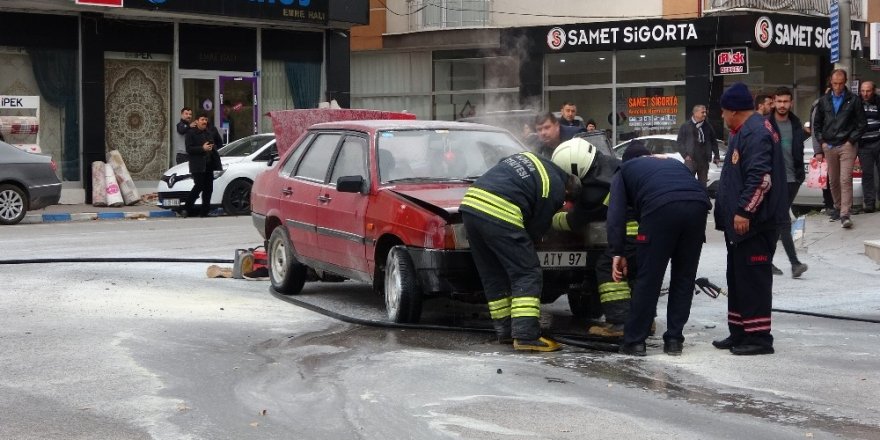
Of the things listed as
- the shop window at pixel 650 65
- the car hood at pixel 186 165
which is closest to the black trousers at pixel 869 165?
the car hood at pixel 186 165

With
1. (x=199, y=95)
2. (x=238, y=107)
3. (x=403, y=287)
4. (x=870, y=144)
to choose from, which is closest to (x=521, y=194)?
→ (x=403, y=287)

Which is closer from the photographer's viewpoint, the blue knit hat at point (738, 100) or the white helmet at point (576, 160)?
the blue knit hat at point (738, 100)

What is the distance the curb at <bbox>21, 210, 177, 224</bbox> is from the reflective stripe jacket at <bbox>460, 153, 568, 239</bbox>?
15106 millimetres

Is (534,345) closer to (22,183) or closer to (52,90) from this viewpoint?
(22,183)

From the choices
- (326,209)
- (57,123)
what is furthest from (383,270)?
(57,123)

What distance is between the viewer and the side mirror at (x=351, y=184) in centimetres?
949

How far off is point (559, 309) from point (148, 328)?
3335 millimetres

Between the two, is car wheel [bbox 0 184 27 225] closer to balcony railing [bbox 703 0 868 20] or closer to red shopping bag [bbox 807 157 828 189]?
red shopping bag [bbox 807 157 828 189]

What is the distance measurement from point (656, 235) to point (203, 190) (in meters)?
14.3

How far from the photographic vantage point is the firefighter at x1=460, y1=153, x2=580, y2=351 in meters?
8.17

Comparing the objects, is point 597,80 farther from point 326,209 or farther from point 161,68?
point 326,209

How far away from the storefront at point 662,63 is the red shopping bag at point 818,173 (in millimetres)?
14118

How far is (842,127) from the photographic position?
15594 mm

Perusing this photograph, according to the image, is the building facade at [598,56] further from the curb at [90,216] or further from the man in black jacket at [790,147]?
the man in black jacket at [790,147]
